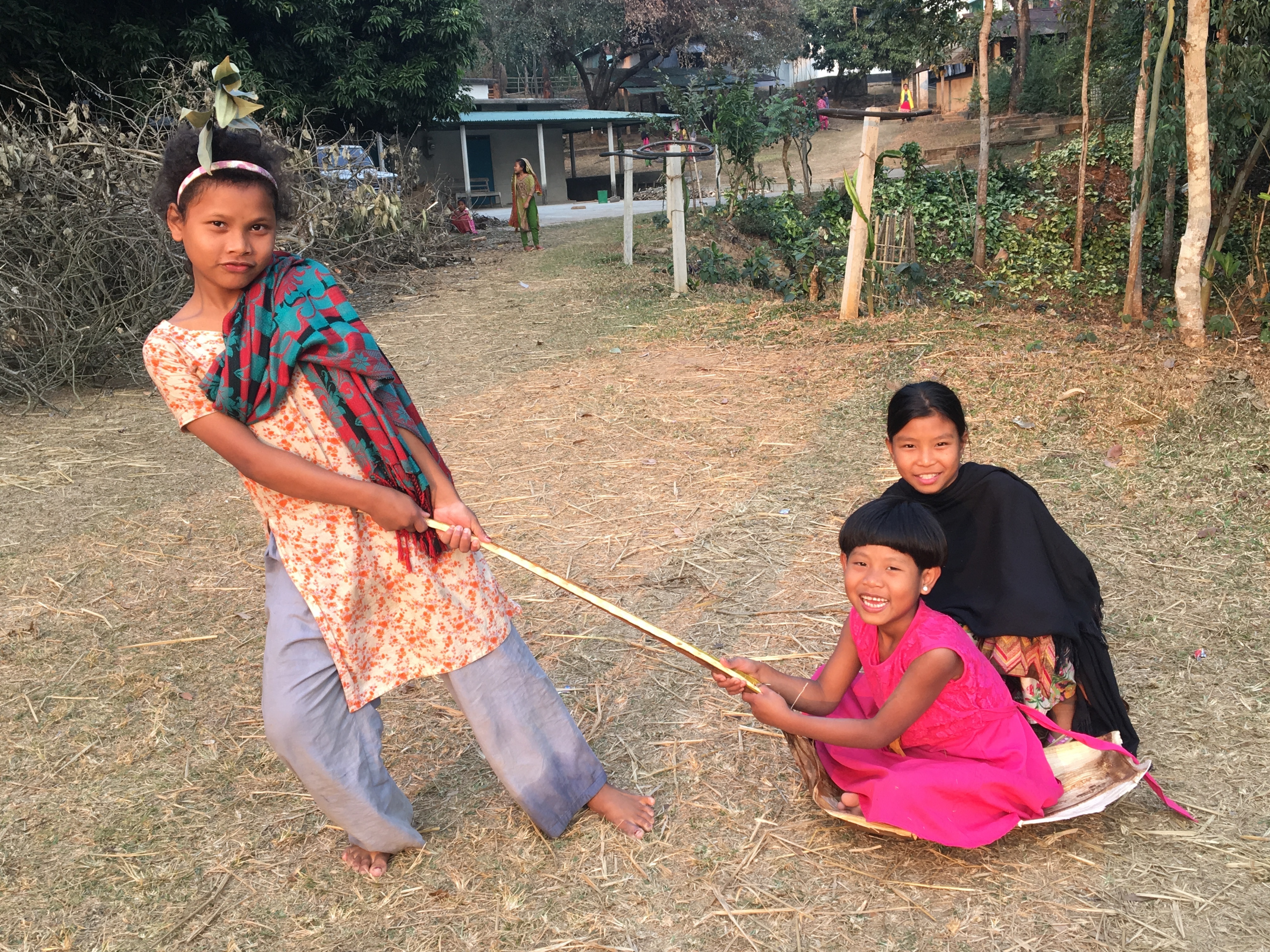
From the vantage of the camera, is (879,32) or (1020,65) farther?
(879,32)

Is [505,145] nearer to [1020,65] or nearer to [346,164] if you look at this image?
[1020,65]

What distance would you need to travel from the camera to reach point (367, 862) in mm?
2230

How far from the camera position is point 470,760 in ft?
8.79

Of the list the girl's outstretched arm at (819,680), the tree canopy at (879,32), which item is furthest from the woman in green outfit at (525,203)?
the girl's outstretched arm at (819,680)

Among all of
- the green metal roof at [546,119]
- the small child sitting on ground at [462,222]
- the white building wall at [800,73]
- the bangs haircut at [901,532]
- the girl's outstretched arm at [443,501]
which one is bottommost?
the bangs haircut at [901,532]

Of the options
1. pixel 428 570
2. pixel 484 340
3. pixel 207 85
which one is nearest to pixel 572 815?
pixel 428 570

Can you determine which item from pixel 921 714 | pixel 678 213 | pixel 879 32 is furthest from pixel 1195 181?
pixel 879 32

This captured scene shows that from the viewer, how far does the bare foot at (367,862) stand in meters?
2.20

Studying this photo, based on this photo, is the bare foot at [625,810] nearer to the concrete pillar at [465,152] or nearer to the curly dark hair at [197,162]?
the curly dark hair at [197,162]

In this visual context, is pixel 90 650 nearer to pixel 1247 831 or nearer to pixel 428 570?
pixel 428 570

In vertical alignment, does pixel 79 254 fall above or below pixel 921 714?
above

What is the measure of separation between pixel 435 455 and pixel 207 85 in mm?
8632

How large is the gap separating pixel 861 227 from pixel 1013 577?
547 centimetres

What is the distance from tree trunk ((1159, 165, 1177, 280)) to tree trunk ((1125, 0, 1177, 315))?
37mm
